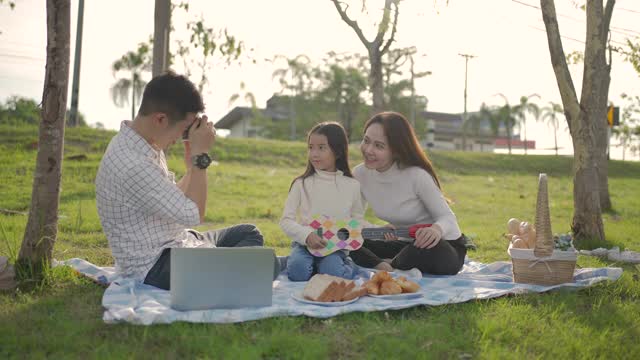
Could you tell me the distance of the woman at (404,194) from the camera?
4828mm

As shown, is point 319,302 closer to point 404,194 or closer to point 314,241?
point 314,241

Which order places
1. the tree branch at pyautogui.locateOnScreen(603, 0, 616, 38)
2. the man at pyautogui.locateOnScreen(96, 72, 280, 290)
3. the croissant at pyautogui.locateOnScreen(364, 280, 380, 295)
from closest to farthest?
the man at pyautogui.locateOnScreen(96, 72, 280, 290) < the croissant at pyautogui.locateOnScreen(364, 280, 380, 295) < the tree branch at pyautogui.locateOnScreen(603, 0, 616, 38)

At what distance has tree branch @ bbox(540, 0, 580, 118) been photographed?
6.66 metres

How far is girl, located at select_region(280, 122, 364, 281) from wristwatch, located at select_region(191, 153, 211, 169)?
38.9 inches

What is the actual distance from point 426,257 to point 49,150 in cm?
252

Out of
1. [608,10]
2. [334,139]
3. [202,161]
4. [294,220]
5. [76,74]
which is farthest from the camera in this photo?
[76,74]

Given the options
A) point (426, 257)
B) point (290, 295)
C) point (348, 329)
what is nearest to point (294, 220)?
point (290, 295)

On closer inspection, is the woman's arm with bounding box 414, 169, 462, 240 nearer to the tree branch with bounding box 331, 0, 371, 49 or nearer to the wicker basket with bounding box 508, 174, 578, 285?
the wicker basket with bounding box 508, 174, 578, 285

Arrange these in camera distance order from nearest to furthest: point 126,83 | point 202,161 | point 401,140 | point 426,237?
1. point 202,161
2. point 426,237
3. point 401,140
4. point 126,83

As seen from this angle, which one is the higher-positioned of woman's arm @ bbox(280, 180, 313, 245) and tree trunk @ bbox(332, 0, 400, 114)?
tree trunk @ bbox(332, 0, 400, 114)

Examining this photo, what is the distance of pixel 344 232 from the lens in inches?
183

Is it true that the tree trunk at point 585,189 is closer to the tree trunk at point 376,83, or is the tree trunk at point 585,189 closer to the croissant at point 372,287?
the tree trunk at point 376,83

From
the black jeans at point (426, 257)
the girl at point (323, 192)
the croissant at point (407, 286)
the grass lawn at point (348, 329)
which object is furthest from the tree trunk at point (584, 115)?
the croissant at point (407, 286)

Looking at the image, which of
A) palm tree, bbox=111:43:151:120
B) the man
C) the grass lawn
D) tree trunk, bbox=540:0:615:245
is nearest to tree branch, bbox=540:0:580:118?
tree trunk, bbox=540:0:615:245
